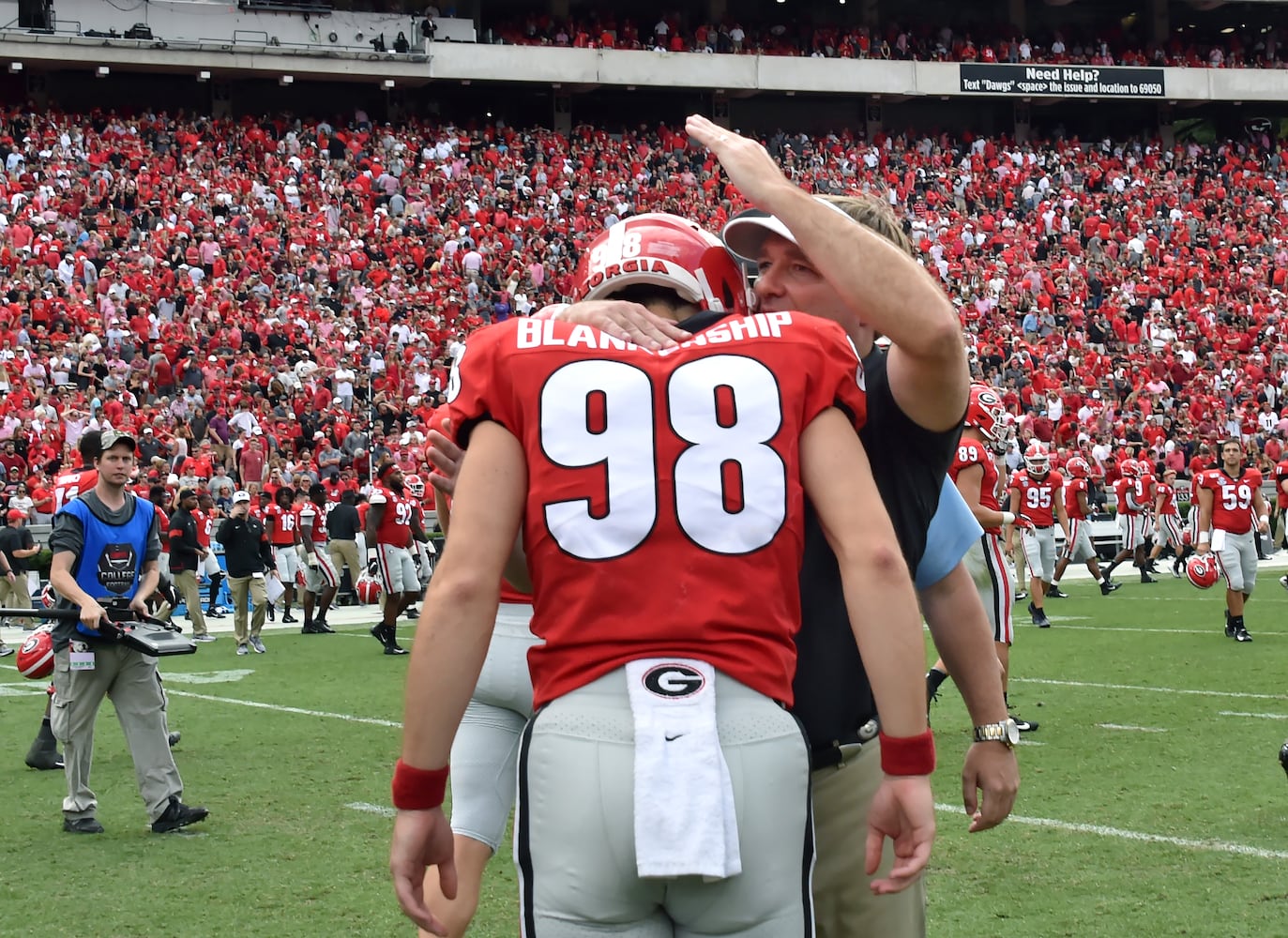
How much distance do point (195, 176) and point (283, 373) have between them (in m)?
7.40

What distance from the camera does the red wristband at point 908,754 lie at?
2291mm

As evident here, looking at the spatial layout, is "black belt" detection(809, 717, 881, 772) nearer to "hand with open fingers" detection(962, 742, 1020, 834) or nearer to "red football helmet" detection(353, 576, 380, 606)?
"hand with open fingers" detection(962, 742, 1020, 834)

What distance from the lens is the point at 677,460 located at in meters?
2.26

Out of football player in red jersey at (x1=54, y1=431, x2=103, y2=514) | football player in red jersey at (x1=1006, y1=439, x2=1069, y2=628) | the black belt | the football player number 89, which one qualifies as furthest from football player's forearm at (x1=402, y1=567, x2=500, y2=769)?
football player in red jersey at (x1=1006, y1=439, x2=1069, y2=628)

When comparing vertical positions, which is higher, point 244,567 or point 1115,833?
point 1115,833

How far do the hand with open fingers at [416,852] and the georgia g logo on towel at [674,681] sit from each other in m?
0.36

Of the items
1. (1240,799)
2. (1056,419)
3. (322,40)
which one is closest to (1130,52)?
(1056,419)

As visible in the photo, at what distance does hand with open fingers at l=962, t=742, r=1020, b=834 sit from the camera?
9.35 feet

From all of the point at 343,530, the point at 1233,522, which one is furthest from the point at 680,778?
the point at 343,530

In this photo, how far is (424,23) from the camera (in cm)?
3731

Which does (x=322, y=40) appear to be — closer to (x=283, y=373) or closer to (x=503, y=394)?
(x=283, y=373)

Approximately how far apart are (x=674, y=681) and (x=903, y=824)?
1.38ft

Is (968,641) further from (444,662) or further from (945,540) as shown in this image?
(444,662)

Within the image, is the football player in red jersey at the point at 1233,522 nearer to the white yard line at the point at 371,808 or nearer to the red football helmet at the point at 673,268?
the white yard line at the point at 371,808
